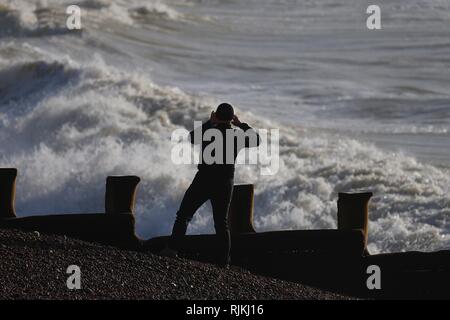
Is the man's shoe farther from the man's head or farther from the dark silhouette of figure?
the man's head

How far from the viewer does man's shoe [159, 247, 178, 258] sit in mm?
9836

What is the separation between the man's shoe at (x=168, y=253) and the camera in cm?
984

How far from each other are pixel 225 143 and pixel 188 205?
1.64 feet

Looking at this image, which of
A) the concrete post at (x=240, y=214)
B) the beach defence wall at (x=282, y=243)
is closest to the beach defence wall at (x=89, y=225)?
the beach defence wall at (x=282, y=243)

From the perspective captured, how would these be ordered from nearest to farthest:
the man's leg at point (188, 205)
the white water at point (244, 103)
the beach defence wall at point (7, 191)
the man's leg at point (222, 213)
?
1. the man's leg at point (222, 213)
2. the man's leg at point (188, 205)
3. the beach defence wall at point (7, 191)
4. the white water at point (244, 103)

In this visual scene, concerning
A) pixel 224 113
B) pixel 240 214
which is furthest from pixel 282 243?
pixel 224 113

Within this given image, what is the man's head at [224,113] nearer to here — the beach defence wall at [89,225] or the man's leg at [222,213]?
the man's leg at [222,213]

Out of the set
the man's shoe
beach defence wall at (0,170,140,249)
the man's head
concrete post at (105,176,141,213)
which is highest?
the man's head

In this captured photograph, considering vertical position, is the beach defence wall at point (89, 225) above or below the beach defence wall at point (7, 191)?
below

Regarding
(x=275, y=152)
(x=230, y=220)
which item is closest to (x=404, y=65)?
(x=275, y=152)

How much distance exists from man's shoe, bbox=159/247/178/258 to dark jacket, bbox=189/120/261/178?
0.57m

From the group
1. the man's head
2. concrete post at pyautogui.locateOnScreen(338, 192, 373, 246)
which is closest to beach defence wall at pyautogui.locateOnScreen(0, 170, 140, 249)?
the man's head

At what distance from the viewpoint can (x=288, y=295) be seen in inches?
365

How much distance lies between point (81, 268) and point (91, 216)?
2.69 feet
